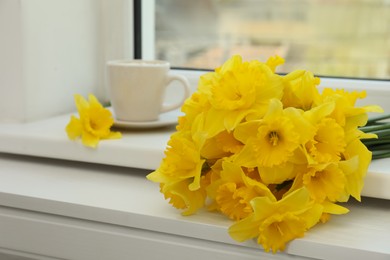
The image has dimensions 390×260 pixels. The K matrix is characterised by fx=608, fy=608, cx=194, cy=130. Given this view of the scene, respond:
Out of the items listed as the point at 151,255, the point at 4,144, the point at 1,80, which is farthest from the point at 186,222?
the point at 1,80

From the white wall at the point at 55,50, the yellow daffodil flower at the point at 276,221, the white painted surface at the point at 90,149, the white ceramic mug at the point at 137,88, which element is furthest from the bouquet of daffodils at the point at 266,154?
the white wall at the point at 55,50

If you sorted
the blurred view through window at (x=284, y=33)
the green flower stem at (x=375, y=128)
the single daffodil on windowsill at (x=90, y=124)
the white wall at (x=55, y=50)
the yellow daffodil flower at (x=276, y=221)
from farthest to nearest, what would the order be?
1. the blurred view through window at (x=284, y=33)
2. the white wall at (x=55, y=50)
3. the single daffodil on windowsill at (x=90, y=124)
4. the green flower stem at (x=375, y=128)
5. the yellow daffodil flower at (x=276, y=221)

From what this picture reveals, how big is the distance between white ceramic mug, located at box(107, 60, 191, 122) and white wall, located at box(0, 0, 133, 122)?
159 mm

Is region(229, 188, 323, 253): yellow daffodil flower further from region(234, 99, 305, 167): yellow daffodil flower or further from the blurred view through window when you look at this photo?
the blurred view through window

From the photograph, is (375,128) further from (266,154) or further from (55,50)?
(55,50)

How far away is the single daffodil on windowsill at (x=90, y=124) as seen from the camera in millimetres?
922

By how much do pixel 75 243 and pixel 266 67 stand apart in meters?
0.32

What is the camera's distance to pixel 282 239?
0.64 meters

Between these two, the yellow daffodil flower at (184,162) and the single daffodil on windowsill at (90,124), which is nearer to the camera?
the yellow daffodil flower at (184,162)

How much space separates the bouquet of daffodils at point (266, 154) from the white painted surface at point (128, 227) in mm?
26

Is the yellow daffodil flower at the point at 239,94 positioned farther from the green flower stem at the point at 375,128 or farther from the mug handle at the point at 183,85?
the mug handle at the point at 183,85

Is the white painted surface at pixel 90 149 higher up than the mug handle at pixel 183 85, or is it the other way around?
the mug handle at pixel 183 85

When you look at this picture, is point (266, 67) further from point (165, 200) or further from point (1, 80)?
point (1, 80)

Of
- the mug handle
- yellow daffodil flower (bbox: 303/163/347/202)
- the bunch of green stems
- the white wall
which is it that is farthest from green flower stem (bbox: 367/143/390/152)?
the white wall
